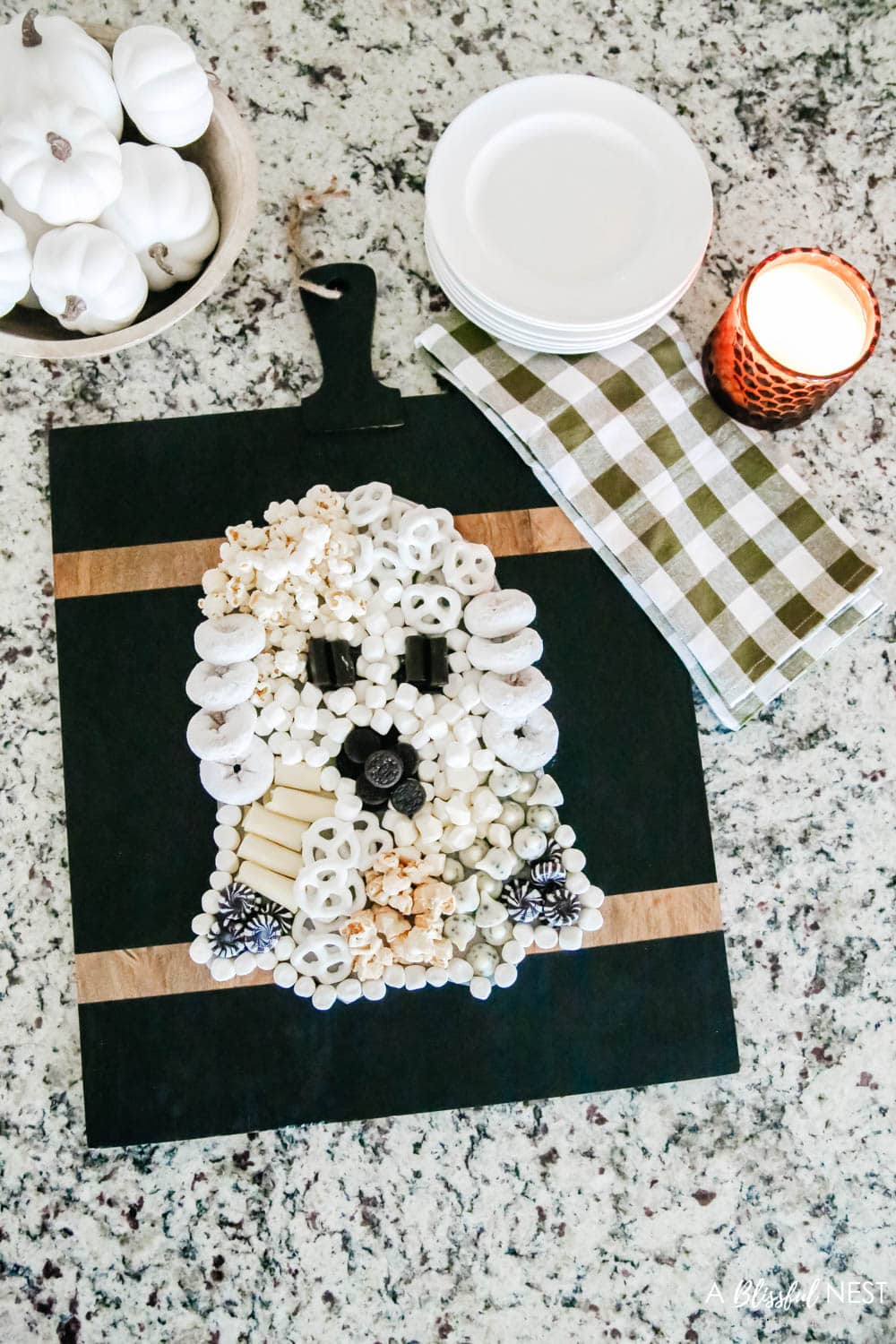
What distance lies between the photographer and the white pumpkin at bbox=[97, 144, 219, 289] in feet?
2.39

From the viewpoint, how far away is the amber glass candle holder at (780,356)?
0.81 m

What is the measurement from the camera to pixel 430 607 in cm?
86

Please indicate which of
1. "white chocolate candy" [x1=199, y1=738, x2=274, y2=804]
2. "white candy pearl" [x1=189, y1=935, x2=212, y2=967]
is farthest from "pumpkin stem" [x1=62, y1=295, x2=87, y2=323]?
"white candy pearl" [x1=189, y1=935, x2=212, y2=967]

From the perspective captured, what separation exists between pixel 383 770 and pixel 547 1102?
0.33m

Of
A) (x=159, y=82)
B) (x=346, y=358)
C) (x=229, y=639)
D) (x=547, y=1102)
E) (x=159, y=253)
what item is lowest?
(x=547, y=1102)

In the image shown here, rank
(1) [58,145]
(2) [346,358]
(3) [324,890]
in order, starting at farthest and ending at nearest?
(2) [346,358]
(3) [324,890]
(1) [58,145]

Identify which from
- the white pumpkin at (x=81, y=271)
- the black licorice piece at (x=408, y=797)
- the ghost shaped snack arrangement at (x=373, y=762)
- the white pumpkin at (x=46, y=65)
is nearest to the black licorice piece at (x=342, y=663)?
the ghost shaped snack arrangement at (x=373, y=762)

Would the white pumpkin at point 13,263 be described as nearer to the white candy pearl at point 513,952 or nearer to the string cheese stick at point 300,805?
the string cheese stick at point 300,805

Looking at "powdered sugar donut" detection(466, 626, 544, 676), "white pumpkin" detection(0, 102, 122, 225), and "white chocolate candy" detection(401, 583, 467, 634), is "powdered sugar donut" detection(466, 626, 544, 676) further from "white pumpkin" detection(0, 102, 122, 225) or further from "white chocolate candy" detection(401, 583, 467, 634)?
"white pumpkin" detection(0, 102, 122, 225)

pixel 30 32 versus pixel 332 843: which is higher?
pixel 30 32

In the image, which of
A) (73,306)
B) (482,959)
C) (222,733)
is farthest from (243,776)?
(73,306)

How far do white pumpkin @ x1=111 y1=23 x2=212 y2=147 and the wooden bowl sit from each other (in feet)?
0.13

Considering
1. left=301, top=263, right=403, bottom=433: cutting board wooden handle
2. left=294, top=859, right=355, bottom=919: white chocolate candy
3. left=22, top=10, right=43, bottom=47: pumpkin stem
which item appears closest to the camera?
left=22, top=10, right=43, bottom=47: pumpkin stem

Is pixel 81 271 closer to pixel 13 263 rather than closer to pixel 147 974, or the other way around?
pixel 13 263
